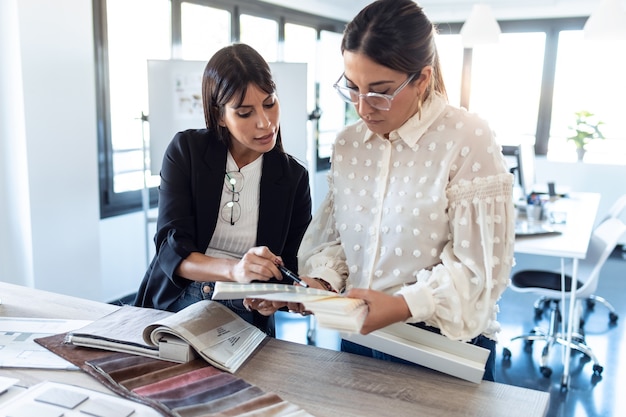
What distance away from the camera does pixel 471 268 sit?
1051 mm

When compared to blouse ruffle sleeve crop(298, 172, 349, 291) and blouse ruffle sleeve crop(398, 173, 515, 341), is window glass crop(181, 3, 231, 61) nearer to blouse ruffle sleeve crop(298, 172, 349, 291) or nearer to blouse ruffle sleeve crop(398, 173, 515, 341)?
blouse ruffle sleeve crop(298, 172, 349, 291)

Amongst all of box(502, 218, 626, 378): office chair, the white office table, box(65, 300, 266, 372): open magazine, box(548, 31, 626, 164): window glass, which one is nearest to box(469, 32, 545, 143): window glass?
box(548, 31, 626, 164): window glass

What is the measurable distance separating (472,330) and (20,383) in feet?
2.81

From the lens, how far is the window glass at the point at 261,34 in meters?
5.05

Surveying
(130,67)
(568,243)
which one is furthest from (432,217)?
(130,67)

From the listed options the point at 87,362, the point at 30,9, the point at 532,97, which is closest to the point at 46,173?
the point at 30,9

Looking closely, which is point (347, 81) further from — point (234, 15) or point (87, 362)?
point (234, 15)

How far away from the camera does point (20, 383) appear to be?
1.07m

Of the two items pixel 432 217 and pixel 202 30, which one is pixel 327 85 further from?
pixel 432 217

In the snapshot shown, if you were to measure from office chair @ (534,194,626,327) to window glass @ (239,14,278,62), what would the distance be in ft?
9.82

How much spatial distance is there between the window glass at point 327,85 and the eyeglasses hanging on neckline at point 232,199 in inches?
178

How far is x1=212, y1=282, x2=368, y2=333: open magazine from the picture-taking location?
37.3 inches

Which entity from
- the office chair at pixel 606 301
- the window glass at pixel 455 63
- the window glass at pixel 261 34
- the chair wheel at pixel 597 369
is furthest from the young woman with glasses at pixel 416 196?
the window glass at pixel 455 63

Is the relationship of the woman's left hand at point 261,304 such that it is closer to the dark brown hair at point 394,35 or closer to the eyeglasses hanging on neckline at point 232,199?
the eyeglasses hanging on neckline at point 232,199
